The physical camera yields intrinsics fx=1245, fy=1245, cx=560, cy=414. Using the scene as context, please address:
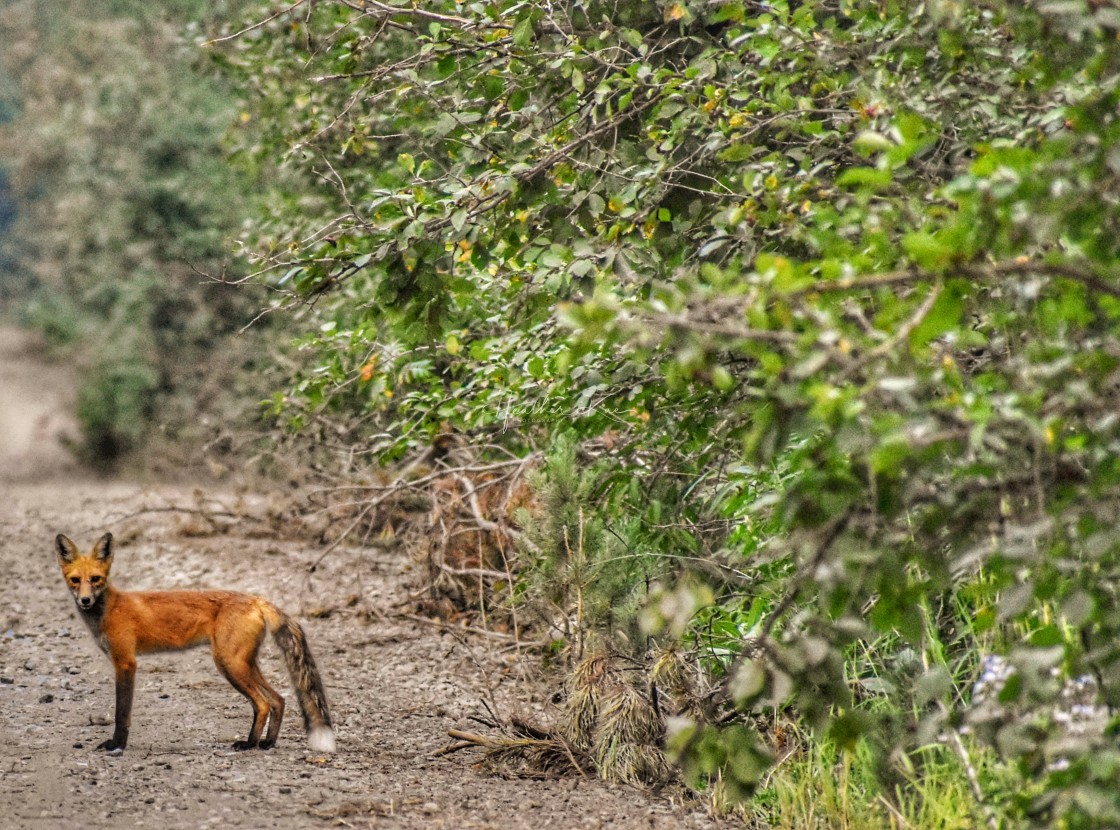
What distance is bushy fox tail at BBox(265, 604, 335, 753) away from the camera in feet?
20.3

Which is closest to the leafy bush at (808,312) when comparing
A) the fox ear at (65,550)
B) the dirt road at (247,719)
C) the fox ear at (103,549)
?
the dirt road at (247,719)

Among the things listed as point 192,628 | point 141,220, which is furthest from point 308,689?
point 141,220

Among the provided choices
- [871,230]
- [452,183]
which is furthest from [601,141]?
[871,230]

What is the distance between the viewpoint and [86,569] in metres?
6.59

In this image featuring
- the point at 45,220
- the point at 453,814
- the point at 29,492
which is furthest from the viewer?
the point at 45,220

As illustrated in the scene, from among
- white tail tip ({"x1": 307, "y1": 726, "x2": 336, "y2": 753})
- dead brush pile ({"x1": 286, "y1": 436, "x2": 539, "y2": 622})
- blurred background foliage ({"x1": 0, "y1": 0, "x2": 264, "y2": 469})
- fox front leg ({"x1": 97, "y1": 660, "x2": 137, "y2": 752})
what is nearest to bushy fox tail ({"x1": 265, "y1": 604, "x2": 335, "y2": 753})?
white tail tip ({"x1": 307, "y1": 726, "x2": 336, "y2": 753})

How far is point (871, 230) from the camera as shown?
3.49m

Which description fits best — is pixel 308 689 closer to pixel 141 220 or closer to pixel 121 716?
pixel 121 716

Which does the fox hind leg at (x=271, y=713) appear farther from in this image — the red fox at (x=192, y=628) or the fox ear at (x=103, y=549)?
the fox ear at (x=103, y=549)

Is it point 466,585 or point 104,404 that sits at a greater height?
point 466,585

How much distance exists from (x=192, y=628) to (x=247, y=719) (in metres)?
0.79

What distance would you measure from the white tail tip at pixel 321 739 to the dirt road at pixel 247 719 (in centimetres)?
6

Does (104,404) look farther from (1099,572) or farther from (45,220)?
(1099,572)

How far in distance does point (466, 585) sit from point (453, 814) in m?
4.38
